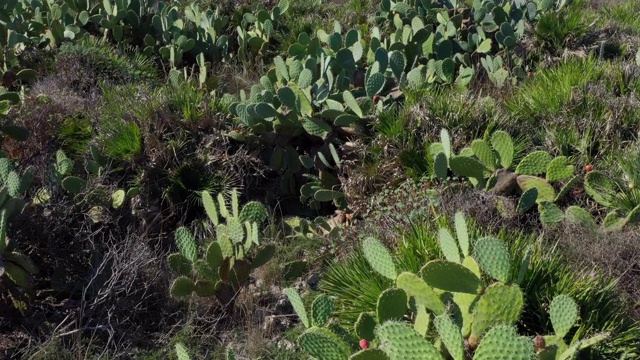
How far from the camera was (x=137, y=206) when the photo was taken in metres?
4.76

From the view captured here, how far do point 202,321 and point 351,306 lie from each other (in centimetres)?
90

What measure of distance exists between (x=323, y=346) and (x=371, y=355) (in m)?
0.24

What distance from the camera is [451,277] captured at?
8.89ft

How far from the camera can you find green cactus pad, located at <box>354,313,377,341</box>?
2.91 metres

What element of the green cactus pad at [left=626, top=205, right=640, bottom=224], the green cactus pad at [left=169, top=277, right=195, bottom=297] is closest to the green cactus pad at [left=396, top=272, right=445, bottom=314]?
the green cactus pad at [left=169, top=277, right=195, bottom=297]

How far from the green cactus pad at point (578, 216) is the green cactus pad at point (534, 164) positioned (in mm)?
353

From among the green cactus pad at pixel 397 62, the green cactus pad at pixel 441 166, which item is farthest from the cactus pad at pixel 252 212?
the green cactus pad at pixel 397 62

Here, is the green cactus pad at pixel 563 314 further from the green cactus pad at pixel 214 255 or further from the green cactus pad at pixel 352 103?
the green cactus pad at pixel 352 103

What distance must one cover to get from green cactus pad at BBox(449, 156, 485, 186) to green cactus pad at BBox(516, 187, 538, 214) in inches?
12.6

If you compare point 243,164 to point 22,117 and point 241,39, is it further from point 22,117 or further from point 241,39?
point 241,39

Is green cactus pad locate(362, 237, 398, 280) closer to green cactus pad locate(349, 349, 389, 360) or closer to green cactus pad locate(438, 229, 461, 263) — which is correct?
green cactus pad locate(438, 229, 461, 263)

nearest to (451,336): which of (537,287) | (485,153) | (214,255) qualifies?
(537,287)

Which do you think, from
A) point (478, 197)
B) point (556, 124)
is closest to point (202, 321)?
point (478, 197)

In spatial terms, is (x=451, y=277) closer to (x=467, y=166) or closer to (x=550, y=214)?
(x=550, y=214)
